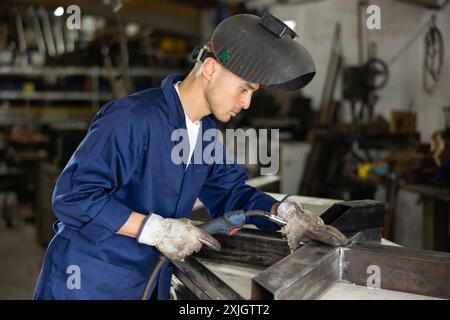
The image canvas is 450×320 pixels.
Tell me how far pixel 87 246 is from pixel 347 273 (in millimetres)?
645

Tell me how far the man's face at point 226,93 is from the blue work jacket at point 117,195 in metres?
0.10

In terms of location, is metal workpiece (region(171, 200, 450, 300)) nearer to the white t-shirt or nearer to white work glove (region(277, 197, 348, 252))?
white work glove (region(277, 197, 348, 252))

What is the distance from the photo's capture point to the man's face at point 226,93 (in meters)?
1.28

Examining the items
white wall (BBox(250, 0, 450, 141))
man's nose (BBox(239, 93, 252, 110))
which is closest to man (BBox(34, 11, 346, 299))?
man's nose (BBox(239, 93, 252, 110))

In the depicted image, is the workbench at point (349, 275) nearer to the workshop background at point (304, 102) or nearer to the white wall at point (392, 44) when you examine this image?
the workshop background at point (304, 102)

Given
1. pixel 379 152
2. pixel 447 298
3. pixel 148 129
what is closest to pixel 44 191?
pixel 379 152

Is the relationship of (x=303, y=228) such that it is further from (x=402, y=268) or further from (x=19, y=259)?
(x=19, y=259)

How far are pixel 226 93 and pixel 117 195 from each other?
0.37m

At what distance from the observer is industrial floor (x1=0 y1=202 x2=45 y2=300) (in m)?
3.33

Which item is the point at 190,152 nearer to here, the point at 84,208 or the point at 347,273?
the point at 84,208

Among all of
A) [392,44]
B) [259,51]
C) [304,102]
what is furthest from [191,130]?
[304,102]

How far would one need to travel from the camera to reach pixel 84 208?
1.17 m

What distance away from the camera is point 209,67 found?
130cm

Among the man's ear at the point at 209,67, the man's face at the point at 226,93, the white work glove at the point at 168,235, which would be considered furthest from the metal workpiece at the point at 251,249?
the man's ear at the point at 209,67
